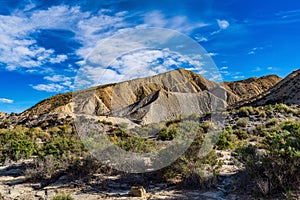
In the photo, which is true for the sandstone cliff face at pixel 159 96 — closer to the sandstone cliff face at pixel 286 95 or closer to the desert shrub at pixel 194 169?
the sandstone cliff face at pixel 286 95

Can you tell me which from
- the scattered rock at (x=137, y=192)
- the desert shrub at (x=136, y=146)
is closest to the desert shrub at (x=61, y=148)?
the desert shrub at (x=136, y=146)

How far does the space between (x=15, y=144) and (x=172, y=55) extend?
7.81 m

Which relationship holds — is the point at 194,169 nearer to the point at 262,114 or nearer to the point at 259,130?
the point at 259,130

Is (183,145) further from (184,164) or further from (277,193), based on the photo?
(277,193)

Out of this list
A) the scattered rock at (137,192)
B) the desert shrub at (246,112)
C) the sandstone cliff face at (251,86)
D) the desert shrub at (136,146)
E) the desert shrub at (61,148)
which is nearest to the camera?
the scattered rock at (137,192)

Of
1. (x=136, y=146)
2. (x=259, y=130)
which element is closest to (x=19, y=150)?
(x=136, y=146)

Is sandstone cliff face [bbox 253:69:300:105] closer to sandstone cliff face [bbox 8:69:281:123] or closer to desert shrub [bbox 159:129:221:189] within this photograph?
sandstone cliff face [bbox 8:69:281:123]

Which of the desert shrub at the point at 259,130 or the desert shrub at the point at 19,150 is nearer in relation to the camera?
the desert shrub at the point at 19,150

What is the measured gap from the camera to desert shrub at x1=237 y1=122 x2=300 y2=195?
6324 millimetres

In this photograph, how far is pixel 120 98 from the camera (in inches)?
2559

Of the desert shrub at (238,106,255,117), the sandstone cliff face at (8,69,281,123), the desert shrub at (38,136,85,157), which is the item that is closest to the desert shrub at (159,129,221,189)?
the desert shrub at (38,136,85,157)

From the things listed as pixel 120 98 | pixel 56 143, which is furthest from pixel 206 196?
pixel 120 98

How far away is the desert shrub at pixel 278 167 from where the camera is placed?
6324mm

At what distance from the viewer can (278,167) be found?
21.4 feet
